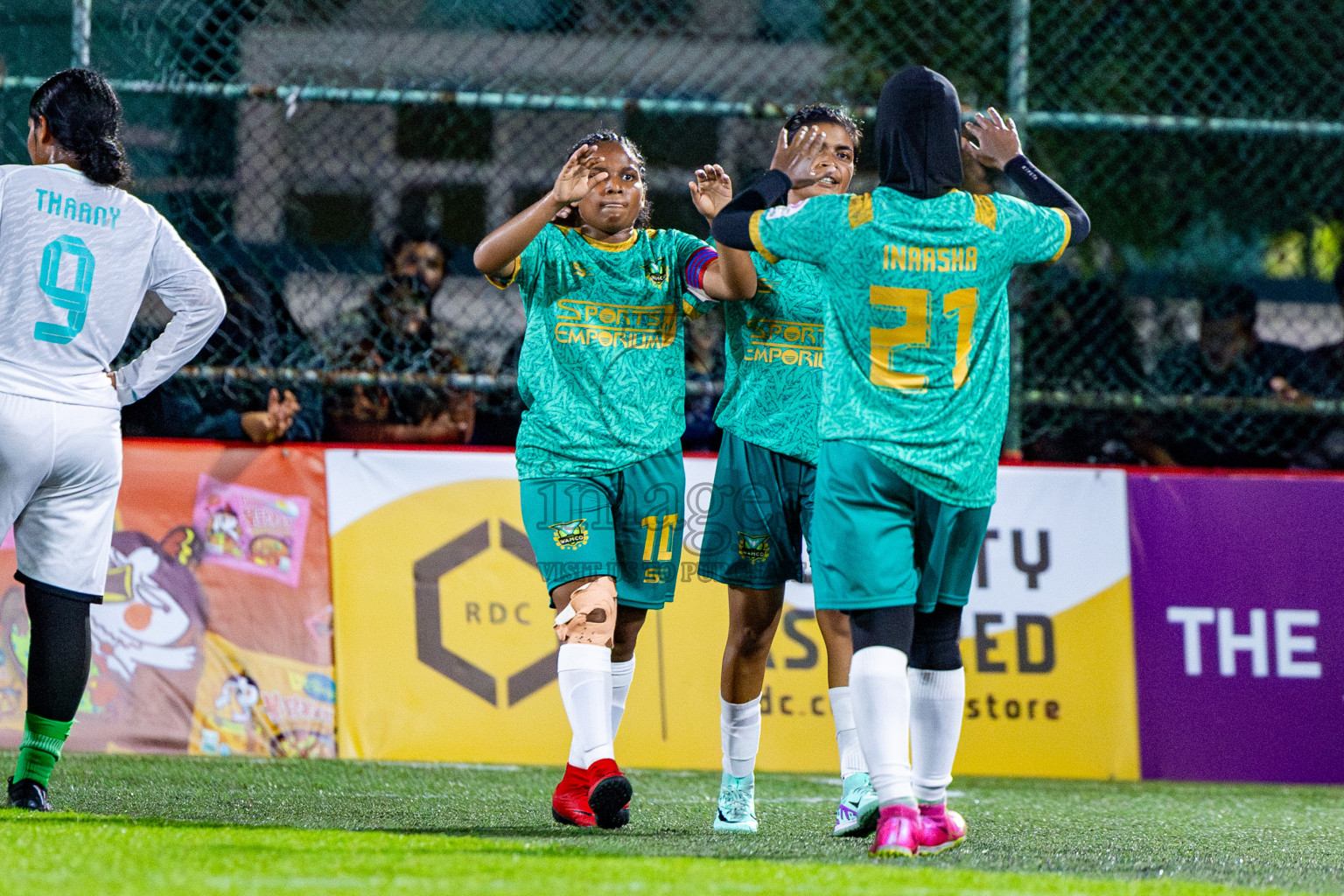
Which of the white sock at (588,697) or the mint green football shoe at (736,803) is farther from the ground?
the white sock at (588,697)

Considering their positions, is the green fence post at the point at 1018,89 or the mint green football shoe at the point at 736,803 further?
the green fence post at the point at 1018,89

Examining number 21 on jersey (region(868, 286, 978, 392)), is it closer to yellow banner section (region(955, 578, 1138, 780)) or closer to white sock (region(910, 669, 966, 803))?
white sock (region(910, 669, 966, 803))

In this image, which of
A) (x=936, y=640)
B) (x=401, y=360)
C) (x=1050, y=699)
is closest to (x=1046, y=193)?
(x=936, y=640)

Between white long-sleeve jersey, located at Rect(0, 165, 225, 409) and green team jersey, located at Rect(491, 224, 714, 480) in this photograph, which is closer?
white long-sleeve jersey, located at Rect(0, 165, 225, 409)

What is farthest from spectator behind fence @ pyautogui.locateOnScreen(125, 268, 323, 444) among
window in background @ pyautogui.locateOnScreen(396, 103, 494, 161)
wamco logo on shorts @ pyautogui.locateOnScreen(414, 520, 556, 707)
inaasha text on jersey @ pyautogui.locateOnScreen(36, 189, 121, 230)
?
inaasha text on jersey @ pyautogui.locateOnScreen(36, 189, 121, 230)

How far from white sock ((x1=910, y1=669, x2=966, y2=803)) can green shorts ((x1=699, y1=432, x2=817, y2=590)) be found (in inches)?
27.3

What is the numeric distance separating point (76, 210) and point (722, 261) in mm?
1690

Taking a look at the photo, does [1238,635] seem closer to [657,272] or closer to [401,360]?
[657,272]

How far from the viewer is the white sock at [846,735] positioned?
13.4 ft

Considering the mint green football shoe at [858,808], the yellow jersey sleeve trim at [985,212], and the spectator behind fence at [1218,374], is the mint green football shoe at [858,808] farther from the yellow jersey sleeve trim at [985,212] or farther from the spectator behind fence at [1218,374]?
the spectator behind fence at [1218,374]

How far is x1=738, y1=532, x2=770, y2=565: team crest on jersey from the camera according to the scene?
4.12 meters

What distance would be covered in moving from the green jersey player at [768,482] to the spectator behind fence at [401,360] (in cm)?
227

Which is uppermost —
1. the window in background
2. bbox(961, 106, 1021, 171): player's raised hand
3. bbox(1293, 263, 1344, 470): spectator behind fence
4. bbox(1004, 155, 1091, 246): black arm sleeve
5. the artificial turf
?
the window in background

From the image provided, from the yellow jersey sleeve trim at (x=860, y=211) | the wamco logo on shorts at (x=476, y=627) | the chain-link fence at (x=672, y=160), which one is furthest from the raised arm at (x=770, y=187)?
the wamco logo on shorts at (x=476, y=627)
